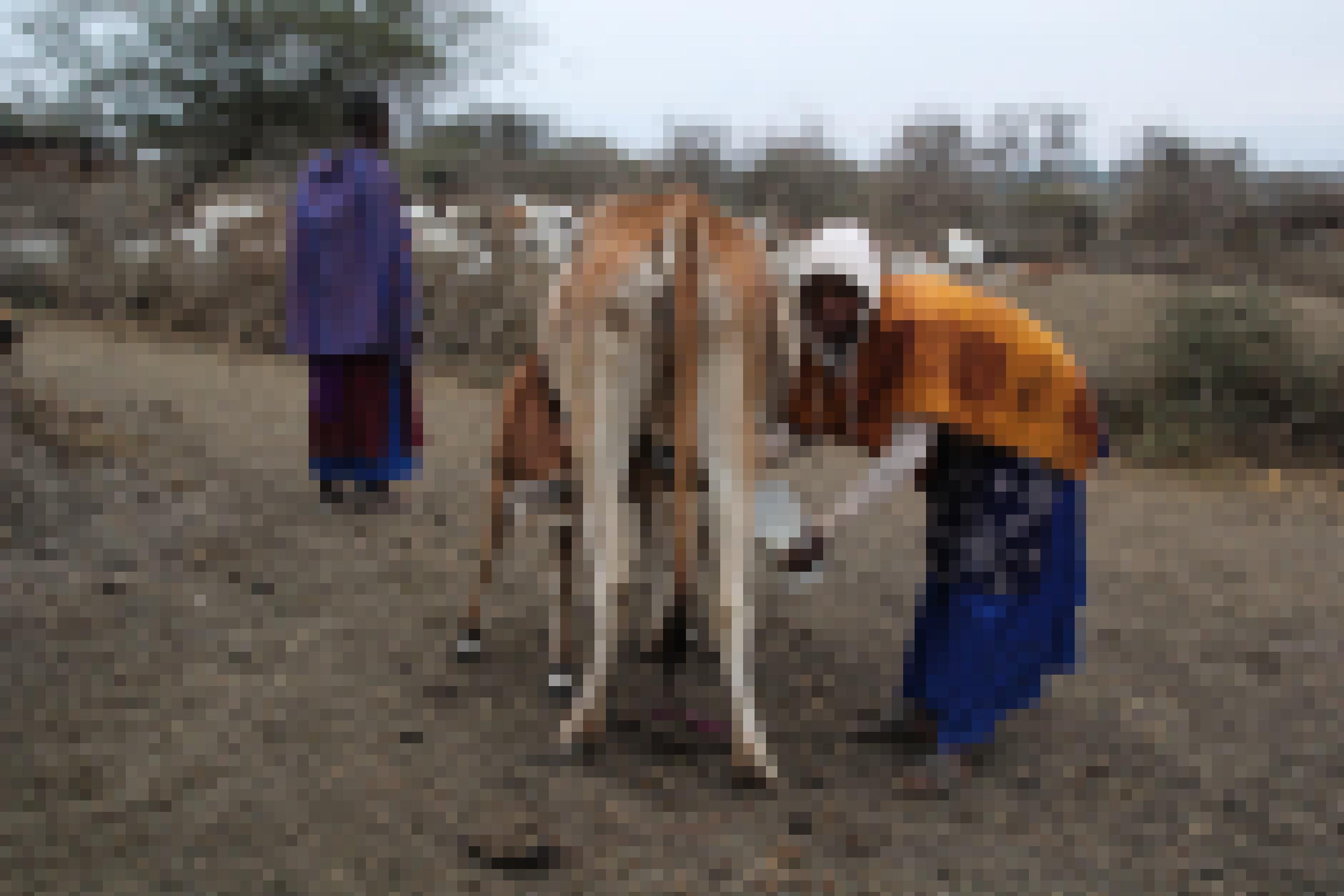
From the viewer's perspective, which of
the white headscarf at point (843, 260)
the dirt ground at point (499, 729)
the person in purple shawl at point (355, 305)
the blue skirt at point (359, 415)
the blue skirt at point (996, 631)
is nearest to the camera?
the dirt ground at point (499, 729)

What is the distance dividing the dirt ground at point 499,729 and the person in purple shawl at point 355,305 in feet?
1.14

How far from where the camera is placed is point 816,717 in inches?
156

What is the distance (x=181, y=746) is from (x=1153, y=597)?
4.34 m

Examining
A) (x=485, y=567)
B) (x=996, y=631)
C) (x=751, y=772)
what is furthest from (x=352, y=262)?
(x=996, y=631)

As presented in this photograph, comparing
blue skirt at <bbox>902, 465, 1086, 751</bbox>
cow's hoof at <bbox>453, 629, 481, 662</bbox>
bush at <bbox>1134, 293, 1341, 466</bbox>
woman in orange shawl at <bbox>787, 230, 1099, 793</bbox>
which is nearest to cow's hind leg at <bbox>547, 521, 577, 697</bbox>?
cow's hoof at <bbox>453, 629, 481, 662</bbox>

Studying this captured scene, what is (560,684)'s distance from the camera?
388 centimetres

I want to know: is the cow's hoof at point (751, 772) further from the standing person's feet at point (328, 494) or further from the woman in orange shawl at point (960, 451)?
the standing person's feet at point (328, 494)

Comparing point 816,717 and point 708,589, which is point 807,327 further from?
point 816,717

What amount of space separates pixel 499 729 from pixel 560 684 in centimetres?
31

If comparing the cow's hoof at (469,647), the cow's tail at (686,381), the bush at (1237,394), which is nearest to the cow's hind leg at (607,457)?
the cow's tail at (686,381)

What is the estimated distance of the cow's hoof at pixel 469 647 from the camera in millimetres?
4176

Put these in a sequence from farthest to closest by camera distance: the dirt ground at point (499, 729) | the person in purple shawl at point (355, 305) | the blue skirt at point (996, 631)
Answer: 1. the person in purple shawl at point (355, 305)
2. the blue skirt at point (996, 631)
3. the dirt ground at point (499, 729)

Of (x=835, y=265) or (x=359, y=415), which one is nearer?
(x=835, y=265)

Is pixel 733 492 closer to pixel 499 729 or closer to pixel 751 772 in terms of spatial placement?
pixel 751 772
